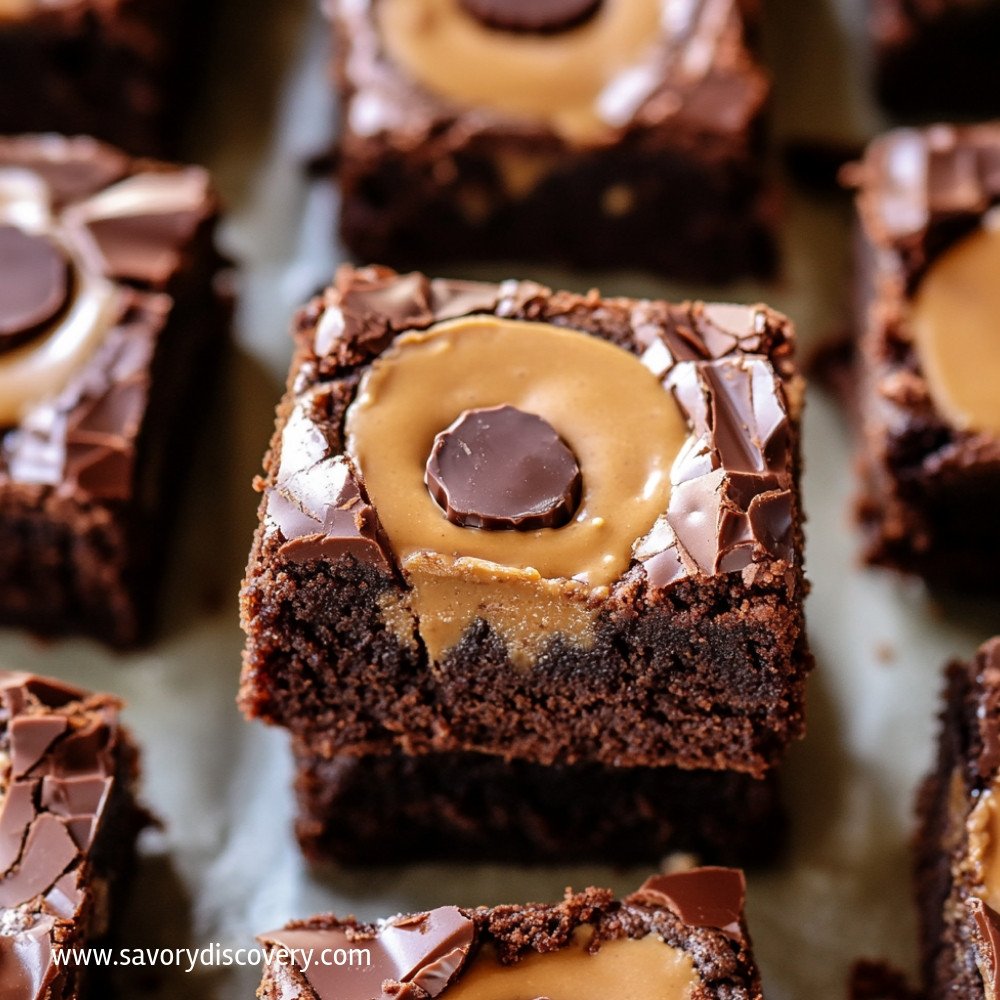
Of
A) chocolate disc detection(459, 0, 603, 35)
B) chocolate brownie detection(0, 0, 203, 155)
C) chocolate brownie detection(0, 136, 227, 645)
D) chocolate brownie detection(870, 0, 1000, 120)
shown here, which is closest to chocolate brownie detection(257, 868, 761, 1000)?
chocolate brownie detection(0, 136, 227, 645)

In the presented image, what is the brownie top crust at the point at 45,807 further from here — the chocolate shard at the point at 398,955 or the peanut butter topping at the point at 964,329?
the peanut butter topping at the point at 964,329

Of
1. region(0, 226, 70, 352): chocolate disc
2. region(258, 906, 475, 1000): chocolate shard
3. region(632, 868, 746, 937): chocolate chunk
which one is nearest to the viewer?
region(258, 906, 475, 1000): chocolate shard

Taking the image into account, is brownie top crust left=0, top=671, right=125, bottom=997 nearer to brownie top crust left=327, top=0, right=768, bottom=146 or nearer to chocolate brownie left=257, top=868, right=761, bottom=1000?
chocolate brownie left=257, top=868, right=761, bottom=1000

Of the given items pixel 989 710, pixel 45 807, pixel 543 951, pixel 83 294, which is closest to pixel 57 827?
pixel 45 807

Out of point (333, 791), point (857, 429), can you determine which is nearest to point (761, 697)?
point (333, 791)

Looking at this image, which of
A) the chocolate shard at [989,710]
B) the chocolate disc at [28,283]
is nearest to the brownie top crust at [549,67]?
the chocolate disc at [28,283]

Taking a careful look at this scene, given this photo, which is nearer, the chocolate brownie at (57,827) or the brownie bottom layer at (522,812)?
the chocolate brownie at (57,827)

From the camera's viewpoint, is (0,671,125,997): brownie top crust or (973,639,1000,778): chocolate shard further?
(973,639,1000,778): chocolate shard
